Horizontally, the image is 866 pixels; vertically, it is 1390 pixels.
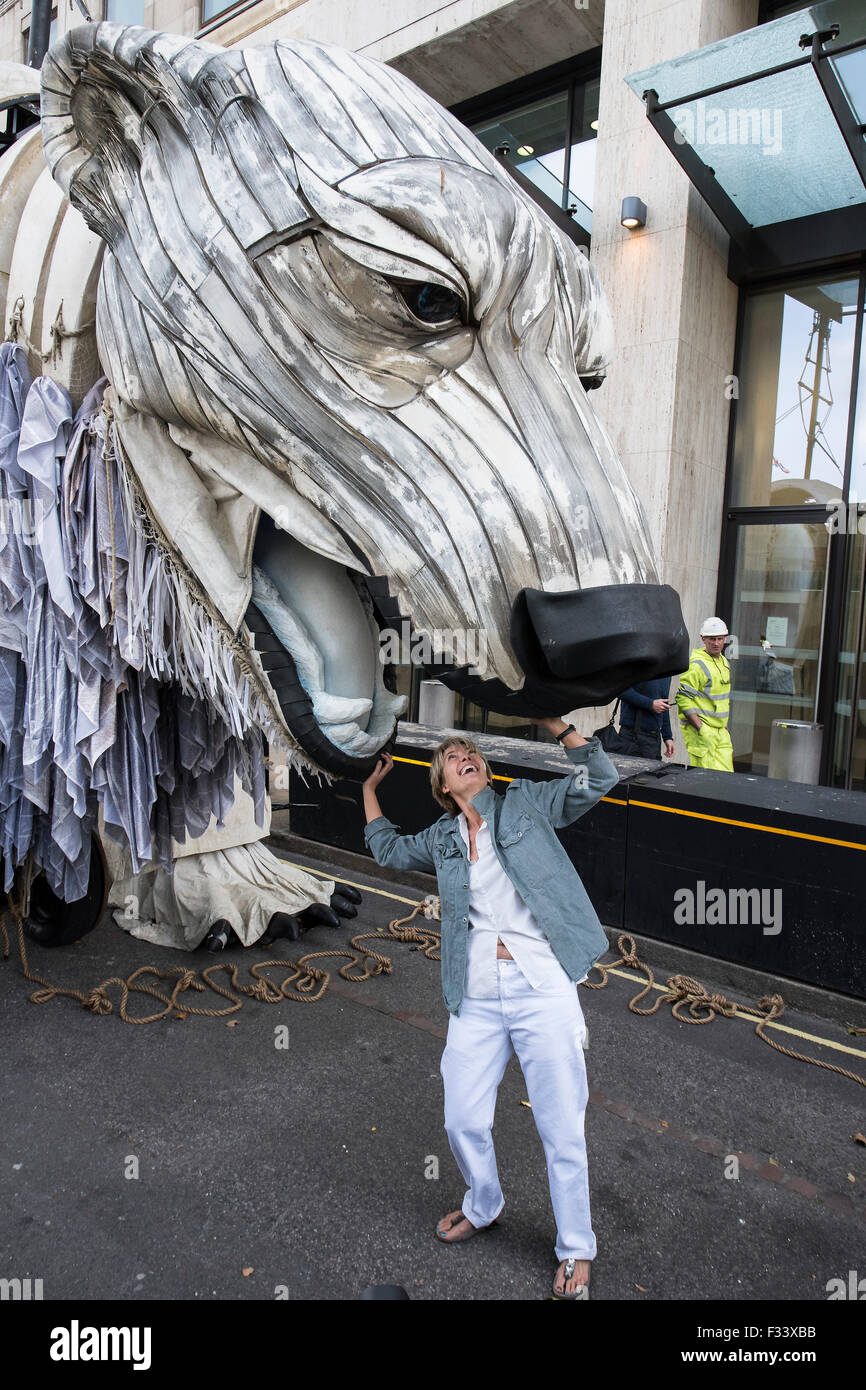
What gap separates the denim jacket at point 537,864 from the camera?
2219 mm

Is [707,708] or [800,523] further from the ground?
[800,523]

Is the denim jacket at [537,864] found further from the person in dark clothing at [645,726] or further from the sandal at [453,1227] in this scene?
the person in dark clothing at [645,726]

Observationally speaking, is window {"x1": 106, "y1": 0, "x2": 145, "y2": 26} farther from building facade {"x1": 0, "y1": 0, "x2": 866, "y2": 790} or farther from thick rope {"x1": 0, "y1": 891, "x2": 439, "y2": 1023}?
thick rope {"x1": 0, "y1": 891, "x2": 439, "y2": 1023}

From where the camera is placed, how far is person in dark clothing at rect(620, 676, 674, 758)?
6.20 meters

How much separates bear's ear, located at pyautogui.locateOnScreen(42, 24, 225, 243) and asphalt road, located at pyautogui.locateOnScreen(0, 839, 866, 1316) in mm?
2356

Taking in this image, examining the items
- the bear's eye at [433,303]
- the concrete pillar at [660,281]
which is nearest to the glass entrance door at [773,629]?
the concrete pillar at [660,281]

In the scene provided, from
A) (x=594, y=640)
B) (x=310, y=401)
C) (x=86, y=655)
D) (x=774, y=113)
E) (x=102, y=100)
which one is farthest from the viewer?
(x=774, y=113)

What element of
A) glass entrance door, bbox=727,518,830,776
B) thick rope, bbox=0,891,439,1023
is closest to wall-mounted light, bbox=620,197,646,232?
glass entrance door, bbox=727,518,830,776

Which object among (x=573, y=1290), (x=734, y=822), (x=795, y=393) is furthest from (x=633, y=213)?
(x=573, y=1290)

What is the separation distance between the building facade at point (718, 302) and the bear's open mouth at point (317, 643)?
210 inches

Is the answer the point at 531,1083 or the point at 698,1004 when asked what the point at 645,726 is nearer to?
the point at 698,1004

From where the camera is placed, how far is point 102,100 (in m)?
1.62

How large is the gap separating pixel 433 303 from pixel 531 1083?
182cm
